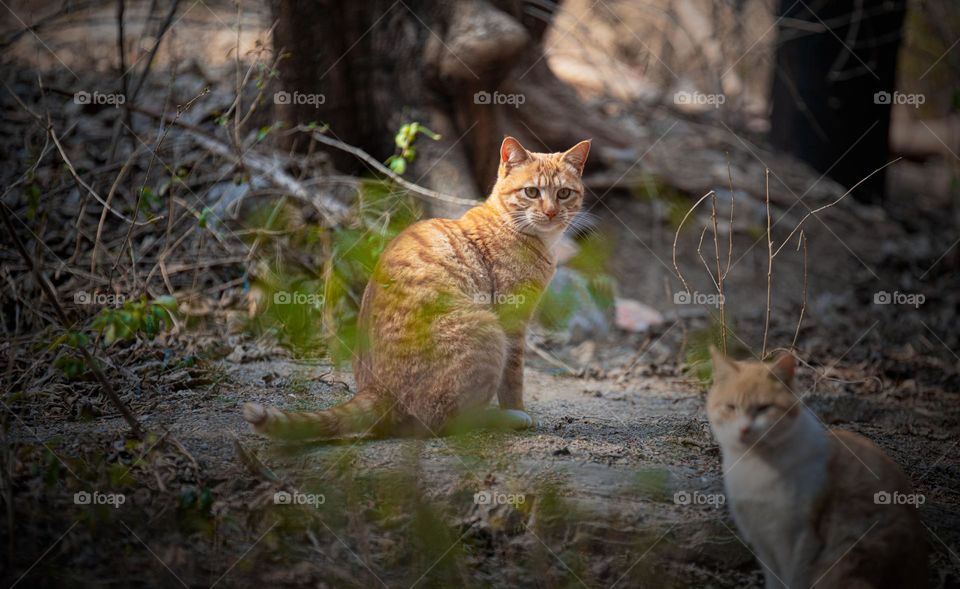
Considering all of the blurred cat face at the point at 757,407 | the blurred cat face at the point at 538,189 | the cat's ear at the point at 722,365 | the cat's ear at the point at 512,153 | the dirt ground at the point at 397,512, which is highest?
the cat's ear at the point at 512,153

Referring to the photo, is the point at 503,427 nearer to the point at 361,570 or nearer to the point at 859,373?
the point at 361,570

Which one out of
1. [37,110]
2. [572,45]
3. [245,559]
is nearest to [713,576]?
[245,559]

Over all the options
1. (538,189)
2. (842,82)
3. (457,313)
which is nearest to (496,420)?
(457,313)

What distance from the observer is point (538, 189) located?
14.4 ft

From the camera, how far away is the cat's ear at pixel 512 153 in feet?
14.4

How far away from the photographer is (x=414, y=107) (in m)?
6.18

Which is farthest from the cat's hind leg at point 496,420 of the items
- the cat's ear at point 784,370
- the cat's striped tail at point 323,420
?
the cat's ear at point 784,370

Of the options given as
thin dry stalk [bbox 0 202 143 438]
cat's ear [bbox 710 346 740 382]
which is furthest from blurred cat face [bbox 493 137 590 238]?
thin dry stalk [bbox 0 202 143 438]

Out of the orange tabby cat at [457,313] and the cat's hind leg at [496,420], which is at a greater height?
the orange tabby cat at [457,313]

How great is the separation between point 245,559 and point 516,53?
157 inches

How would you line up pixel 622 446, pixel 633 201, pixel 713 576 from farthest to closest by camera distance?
pixel 633 201 < pixel 622 446 < pixel 713 576

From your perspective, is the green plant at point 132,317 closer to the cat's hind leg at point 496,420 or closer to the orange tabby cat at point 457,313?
the orange tabby cat at point 457,313

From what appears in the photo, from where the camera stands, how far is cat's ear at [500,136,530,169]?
14.4ft

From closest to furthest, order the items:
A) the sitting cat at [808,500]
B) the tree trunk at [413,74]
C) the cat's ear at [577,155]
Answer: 1. the sitting cat at [808,500]
2. the cat's ear at [577,155]
3. the tree trunk at [413,74]
